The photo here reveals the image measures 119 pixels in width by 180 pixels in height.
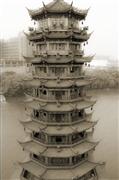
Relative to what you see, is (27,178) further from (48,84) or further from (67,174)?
(48,84)

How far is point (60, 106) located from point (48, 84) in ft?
5.08

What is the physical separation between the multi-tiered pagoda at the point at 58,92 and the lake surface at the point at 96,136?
3.81 m

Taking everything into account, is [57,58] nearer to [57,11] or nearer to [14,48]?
[57,11]

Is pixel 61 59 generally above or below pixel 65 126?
above

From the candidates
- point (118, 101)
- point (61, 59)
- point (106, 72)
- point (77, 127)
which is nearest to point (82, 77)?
point (61, 59)

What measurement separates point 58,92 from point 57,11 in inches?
194

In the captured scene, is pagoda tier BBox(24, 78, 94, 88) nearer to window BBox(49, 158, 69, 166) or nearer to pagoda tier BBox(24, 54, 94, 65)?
pagoda tier BBox(24, 54, 94, 65)

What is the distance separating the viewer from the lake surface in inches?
928

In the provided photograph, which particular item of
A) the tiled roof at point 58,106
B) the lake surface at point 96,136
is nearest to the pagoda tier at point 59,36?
the tiled roof at point 58,106

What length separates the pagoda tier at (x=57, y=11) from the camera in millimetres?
14875

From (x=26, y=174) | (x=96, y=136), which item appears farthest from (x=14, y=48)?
(x=26, y=174)

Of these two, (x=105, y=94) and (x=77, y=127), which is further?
(x=105, y=94)

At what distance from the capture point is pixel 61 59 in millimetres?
15250

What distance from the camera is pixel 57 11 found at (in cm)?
1495
